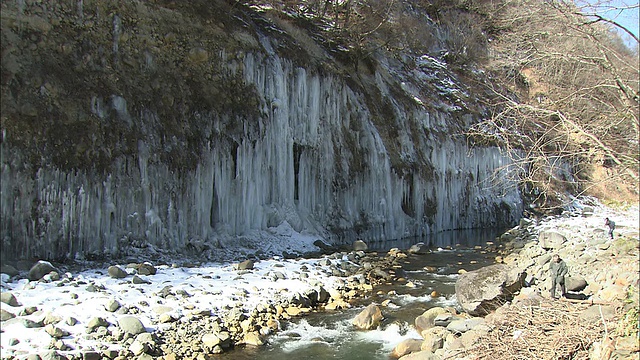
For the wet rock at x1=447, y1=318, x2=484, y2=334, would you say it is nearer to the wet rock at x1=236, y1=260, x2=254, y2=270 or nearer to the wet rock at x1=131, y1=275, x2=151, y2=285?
the wet rock at x1=236, y1=260, x2=254, y2=270

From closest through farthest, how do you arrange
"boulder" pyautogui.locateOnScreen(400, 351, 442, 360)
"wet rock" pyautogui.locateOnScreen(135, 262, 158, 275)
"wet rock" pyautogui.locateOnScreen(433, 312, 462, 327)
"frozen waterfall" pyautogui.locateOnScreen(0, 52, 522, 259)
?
"boulder" pyautogui.locateOnScreen(400, 351, 442, 360) → "wet rock" pyautogui.locateOnScreen(433, 312, 462, 327) → "wet rock" pyautogui.locateOnScreen(135, 262, 158, 275) → "frozen waterfall" pyautogui.locateOnScreen(0, 52, 522, 259)

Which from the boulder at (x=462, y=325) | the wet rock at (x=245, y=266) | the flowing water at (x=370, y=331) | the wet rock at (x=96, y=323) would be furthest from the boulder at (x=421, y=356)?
the wet rock at (x=245, y=266)

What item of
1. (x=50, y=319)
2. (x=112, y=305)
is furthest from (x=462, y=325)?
(x=50, y=319)

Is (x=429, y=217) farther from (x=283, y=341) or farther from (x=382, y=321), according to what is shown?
(x=283, y=341)

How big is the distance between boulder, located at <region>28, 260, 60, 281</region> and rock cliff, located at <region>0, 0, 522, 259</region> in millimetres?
822

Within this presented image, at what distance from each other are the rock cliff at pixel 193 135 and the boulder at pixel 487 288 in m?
1.83

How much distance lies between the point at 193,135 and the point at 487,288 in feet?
26.5

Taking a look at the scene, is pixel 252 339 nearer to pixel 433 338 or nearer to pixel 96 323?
pixel 96 323

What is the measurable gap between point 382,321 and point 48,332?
5209 mm

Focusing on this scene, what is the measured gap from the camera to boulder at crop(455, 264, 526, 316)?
29.2ft

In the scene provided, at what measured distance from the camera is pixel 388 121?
21031mm

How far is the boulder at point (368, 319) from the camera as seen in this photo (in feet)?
28.6

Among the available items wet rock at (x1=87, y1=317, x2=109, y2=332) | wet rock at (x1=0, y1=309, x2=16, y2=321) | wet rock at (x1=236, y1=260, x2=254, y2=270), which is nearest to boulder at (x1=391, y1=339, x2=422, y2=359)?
wet rock at (x1=87, y1=317, x2=109, y2=332)

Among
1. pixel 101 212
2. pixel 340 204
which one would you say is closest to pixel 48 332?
pixel 101 212
